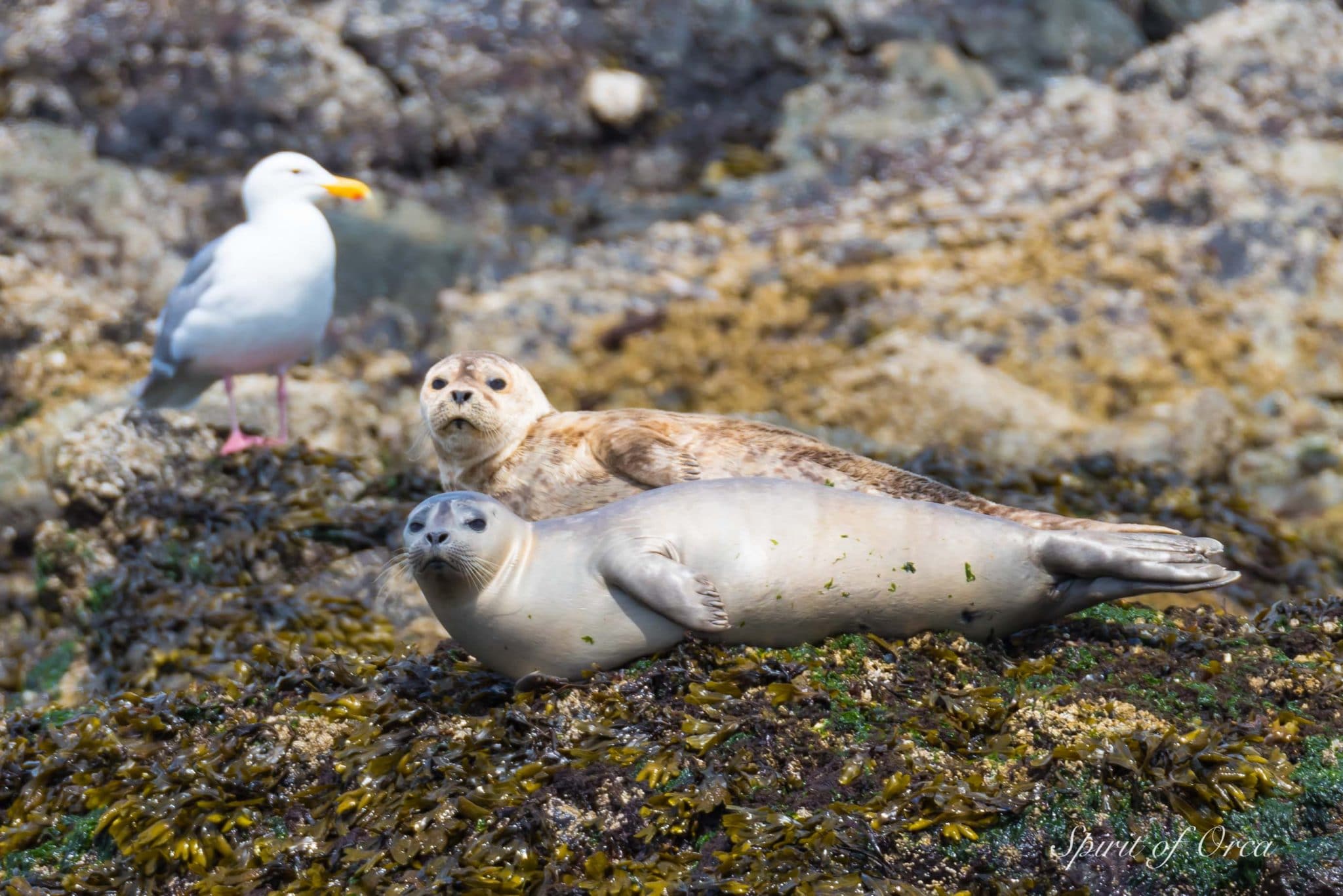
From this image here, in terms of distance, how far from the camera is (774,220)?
10.8m

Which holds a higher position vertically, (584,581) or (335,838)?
(584,581)

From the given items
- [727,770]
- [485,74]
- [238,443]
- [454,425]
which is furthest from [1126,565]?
[485,74]

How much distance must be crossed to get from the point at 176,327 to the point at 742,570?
171 inches

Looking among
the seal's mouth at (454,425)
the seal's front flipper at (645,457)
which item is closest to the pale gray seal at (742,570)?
the seal's front flipper at (645,457)

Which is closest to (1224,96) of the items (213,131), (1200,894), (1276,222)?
(1276,222)

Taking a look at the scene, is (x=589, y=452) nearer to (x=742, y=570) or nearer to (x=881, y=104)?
(x=742, y=570)

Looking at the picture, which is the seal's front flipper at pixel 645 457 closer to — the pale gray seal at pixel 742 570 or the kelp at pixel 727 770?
the pale gray seal at pixel 742 570

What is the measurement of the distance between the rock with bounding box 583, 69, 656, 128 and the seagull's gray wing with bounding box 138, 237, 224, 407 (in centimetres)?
548

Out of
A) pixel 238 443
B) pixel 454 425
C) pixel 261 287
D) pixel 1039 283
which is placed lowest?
pixel 238 443

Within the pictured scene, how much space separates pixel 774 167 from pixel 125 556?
6.66m

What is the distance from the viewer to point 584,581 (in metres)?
3.91

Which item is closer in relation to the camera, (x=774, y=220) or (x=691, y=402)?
(x=691, y=402)

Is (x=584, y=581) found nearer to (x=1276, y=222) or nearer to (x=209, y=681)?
(x=209, y=681)

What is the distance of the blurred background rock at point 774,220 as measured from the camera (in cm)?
844
